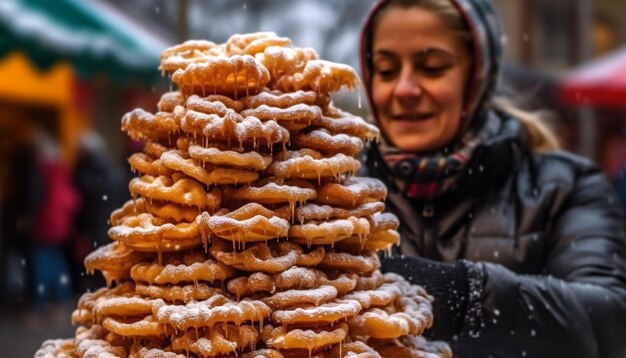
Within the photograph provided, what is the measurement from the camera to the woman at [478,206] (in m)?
1.83

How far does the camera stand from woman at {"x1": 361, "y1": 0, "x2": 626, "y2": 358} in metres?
1.83

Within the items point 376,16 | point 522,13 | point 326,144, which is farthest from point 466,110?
point 522,13

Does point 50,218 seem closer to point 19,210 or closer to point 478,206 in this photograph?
point 19,210

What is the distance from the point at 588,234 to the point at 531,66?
751cm

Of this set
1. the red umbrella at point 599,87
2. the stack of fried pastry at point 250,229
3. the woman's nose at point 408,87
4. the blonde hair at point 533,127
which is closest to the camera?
the stack of fried pastry at point 250,229

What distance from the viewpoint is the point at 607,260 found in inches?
82.7

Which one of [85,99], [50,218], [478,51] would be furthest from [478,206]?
[85,99]

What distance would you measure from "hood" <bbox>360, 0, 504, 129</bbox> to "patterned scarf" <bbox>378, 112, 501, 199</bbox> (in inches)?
4.4

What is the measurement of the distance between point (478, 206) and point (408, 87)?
39cm

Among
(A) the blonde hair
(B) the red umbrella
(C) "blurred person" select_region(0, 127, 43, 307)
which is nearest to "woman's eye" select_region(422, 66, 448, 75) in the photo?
(A) the blonde hair

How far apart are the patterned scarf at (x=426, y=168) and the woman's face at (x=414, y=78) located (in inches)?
1.2

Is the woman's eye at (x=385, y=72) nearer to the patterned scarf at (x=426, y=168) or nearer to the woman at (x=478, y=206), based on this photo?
the woman at (x=478, y=206)

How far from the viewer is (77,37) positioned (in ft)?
15.9

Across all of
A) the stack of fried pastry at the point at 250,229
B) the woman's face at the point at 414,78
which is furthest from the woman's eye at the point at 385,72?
the stack of fried pastry at the point at 250,229
